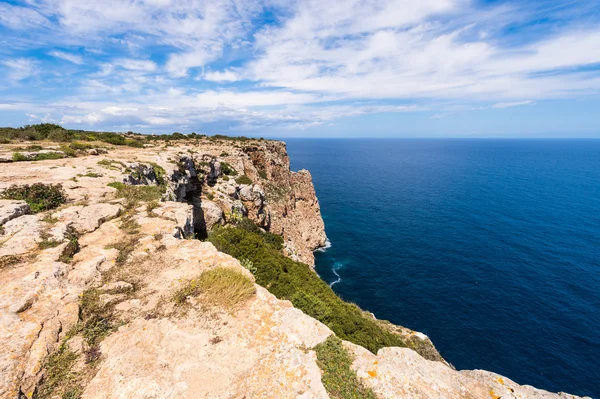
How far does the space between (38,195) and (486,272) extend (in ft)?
210

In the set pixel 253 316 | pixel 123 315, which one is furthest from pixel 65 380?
pixel 253 316

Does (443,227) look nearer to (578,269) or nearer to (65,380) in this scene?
(578,269)

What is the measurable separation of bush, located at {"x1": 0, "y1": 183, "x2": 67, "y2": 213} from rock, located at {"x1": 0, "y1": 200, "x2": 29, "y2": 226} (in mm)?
350

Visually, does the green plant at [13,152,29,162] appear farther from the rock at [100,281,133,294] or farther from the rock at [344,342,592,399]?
the rock at [344,342,592,399]

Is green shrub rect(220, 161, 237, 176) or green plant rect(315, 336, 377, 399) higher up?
green shrub rect(220, 161, 237, 176)

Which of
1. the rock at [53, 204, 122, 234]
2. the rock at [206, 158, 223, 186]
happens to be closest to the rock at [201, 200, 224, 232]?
the rock at [206, 158, 223, 186]

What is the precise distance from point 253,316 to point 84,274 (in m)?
5.68

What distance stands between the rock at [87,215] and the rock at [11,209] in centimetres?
111

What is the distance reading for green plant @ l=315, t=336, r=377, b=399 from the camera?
6230 mm

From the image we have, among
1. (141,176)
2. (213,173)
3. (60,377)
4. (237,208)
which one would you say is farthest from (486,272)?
(60,377)

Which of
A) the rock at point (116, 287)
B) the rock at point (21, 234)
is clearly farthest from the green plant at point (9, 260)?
the rock at point (116, 287)

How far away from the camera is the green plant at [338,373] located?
6230 millimetres

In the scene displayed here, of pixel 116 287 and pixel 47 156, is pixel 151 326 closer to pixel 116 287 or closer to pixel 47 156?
pixel 116 287

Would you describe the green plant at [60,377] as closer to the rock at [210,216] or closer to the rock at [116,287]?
the rock at [116,287]
